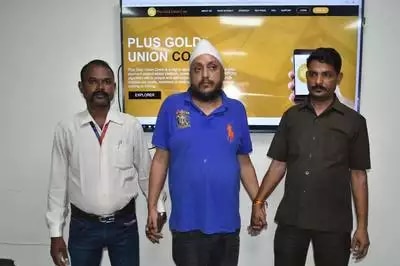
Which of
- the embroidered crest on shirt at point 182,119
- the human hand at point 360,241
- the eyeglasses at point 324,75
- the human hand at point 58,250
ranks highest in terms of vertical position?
the eyeglasses at point 324,75

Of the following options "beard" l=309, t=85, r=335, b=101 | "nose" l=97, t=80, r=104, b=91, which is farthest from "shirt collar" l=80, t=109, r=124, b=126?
"beard" l=309, t=85, r=335, b=101

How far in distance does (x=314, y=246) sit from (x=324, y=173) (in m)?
0.40

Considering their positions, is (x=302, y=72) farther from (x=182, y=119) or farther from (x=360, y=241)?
(x=360, y=241)

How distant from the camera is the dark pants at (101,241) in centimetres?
206

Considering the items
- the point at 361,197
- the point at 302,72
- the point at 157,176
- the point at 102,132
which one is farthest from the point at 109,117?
the point at 361,197

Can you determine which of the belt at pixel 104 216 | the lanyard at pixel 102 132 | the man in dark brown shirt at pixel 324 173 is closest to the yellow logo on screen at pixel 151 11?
the lanyard at pixel 102 132

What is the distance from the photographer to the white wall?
251cm

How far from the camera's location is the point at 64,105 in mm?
2619

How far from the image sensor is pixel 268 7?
243 centimetres

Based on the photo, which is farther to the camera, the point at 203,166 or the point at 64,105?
the point at 64,105

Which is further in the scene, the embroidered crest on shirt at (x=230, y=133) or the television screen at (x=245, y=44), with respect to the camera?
the television screen at (x=245, y=44)

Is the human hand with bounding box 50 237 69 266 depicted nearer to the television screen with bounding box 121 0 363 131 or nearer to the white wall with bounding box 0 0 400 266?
the white wall with bounding box 0 0 400 266

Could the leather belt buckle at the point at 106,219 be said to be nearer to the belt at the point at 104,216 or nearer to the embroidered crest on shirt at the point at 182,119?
the belt at the point at 104,216

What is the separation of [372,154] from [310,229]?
2.79 feet
